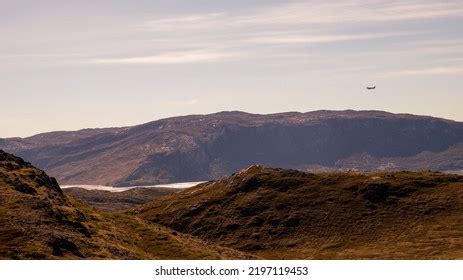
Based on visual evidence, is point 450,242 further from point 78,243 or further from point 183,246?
point 78,243

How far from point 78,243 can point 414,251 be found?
112m

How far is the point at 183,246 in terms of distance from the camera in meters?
157

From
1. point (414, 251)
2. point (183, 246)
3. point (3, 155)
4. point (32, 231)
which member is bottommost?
point (414, 251)

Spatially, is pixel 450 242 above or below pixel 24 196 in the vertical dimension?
below

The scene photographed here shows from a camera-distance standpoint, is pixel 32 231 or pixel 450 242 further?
pixel 450 242

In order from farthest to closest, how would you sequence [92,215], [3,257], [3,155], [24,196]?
[3,155] < [92,215] < [24,196] < [3,257]

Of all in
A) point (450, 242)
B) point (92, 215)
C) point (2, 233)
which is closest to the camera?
point (2, 233)

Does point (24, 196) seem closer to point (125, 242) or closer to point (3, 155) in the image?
point (125, 242)

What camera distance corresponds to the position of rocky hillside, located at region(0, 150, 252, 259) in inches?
4759

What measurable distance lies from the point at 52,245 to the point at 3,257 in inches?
506

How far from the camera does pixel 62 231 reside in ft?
437

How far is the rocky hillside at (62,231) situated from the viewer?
121 meters
